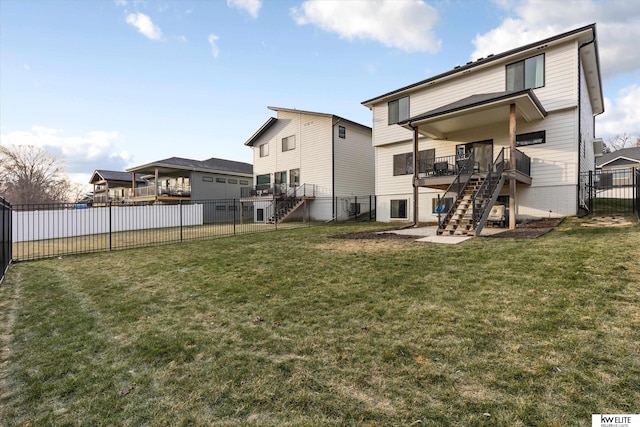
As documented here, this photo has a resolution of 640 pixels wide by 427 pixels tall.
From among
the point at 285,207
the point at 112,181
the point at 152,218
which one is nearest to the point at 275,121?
the point at 285,207

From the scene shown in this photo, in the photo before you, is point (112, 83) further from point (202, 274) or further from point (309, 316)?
point (309, 316)

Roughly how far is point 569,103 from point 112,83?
1986cm

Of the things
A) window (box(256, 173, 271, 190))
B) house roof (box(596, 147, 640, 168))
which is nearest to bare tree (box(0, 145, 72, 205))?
window (box(256, 173, 271, 190))

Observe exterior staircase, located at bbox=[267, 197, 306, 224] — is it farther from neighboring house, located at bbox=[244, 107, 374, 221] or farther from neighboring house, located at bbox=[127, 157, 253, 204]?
neighboring house, located at bbox=[127, 157, 253, 204]

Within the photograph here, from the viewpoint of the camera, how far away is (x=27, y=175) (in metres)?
38.8

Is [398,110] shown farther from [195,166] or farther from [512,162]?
[195,166]

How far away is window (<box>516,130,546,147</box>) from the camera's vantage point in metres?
13.6

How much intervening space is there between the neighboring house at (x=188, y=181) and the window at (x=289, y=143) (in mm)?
9042

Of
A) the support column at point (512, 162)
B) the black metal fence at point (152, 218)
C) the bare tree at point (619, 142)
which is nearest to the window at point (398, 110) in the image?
the black metal fence at point (152, 218)

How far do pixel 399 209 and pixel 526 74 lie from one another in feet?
29.8

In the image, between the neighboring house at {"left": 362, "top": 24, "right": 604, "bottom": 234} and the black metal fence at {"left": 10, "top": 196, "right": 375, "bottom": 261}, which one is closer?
the neighboring house at {"left": 362, "top": 24, "right": 604, "bottom": 234}

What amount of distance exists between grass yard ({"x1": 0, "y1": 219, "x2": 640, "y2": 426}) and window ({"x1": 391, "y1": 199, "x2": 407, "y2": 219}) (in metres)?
12.1

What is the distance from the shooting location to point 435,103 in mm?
16953

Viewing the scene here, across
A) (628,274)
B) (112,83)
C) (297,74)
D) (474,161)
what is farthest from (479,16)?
(112,83)
